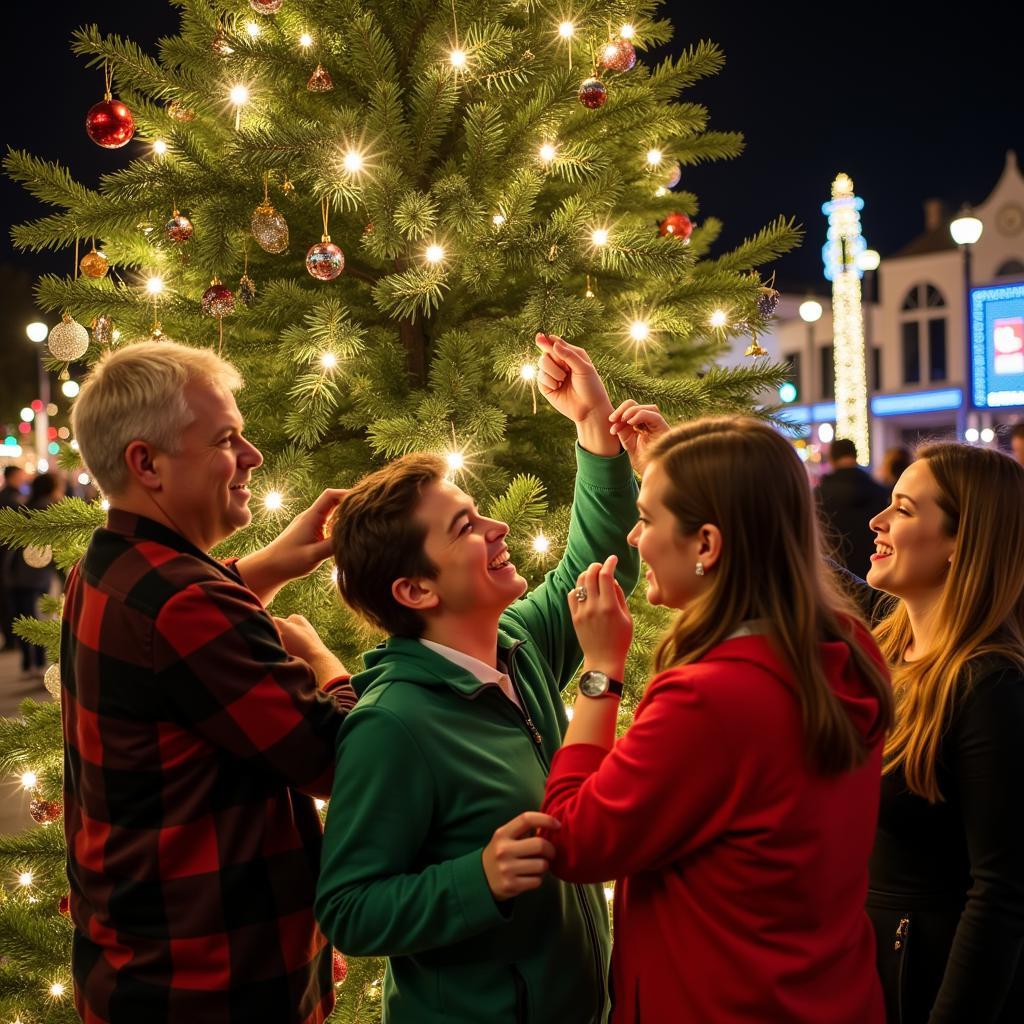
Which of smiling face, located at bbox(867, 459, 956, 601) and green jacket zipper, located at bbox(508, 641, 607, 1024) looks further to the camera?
smiling face, located at bbox(867, 459, 956, 601)

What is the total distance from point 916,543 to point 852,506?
4.06 metres

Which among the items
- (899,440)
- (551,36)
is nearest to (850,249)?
(899,440)

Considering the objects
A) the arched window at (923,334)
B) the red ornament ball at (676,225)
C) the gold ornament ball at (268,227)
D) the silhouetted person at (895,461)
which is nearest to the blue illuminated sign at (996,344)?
the silhouetted person at (895,461)

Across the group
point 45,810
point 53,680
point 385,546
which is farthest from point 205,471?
point 45,810

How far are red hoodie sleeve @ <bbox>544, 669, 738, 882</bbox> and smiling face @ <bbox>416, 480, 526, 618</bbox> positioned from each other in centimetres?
42

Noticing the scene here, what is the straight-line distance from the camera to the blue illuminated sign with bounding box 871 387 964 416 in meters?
29.3

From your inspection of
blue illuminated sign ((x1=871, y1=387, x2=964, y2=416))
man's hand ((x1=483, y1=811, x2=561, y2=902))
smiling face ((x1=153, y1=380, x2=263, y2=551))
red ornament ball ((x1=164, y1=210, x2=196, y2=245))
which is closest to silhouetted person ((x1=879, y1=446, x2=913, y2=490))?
red ornament ball ((x1=164, y1=210, x2=196, y2=245))

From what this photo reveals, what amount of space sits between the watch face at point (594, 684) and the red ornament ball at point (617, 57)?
197 cm

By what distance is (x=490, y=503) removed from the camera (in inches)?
114

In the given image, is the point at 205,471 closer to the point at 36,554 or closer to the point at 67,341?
the point at 67,341

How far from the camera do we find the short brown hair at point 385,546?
5.83 feet

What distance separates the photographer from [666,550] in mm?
1589

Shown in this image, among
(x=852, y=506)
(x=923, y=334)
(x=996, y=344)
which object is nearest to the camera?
(x=852, y=506)

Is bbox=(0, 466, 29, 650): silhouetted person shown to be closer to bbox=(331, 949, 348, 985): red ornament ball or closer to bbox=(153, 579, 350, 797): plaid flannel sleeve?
bbox=(331, 949, 348, 985): red ornament ball
